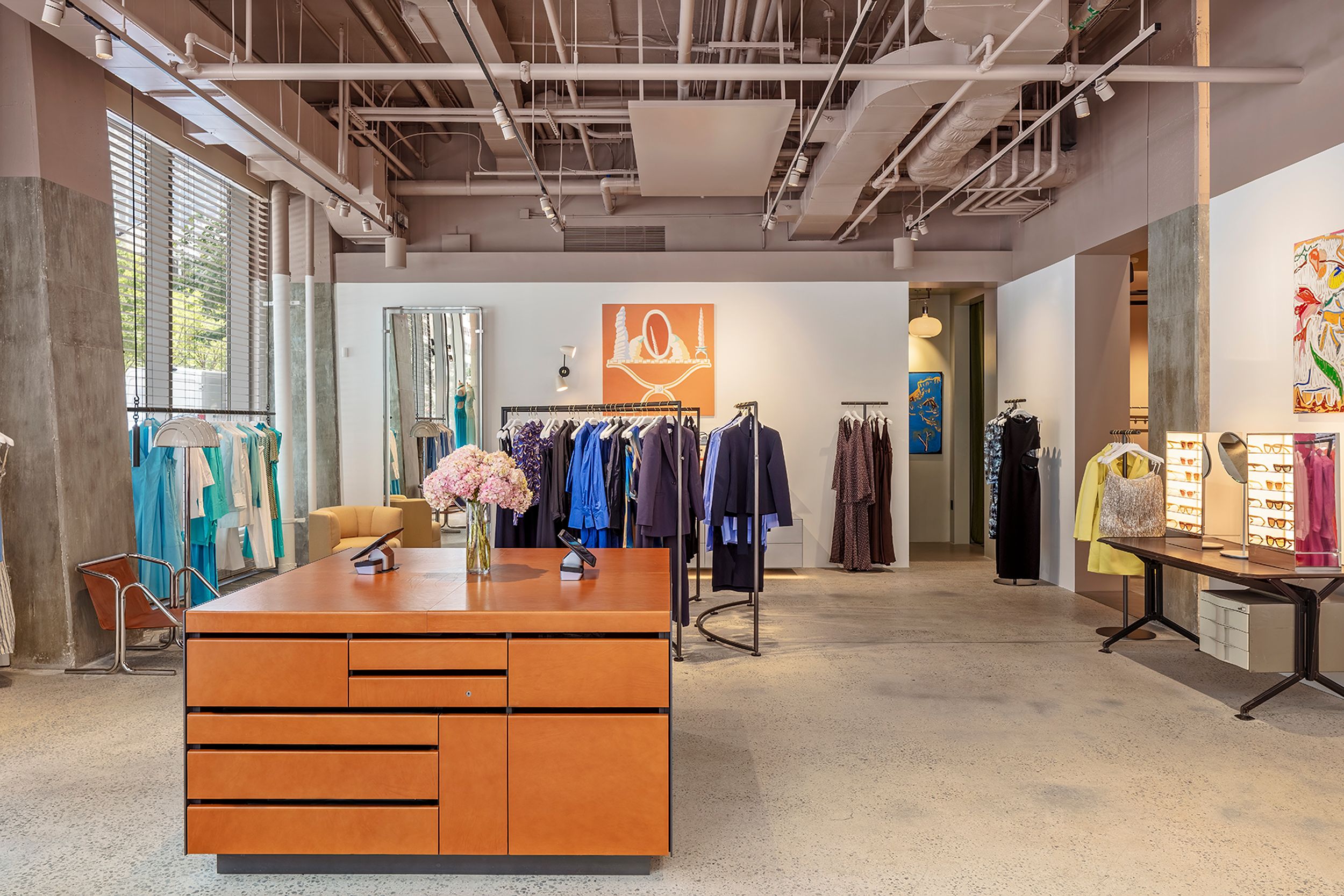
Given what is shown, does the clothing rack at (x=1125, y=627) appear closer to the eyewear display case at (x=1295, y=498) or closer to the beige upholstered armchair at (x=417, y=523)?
the eyewear display case at (x=1295, y=498)

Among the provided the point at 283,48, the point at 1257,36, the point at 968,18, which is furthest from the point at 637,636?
the point at 283,48

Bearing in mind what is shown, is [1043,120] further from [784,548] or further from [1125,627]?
[784,548]

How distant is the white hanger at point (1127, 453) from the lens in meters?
5.70

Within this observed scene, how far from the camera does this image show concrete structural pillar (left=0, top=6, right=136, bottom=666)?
4.85 m

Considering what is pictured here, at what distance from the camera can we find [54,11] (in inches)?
146

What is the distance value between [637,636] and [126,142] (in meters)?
6.30

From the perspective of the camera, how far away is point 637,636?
106 inches

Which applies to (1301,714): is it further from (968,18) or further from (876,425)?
(876,425)

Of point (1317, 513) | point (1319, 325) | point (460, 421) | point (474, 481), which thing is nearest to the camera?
point (474, 481)

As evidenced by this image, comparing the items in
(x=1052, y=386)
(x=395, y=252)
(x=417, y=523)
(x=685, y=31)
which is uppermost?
(x=685, y=31)

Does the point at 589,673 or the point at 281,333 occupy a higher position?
the point at 281,333

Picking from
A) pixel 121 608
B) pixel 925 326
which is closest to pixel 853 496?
pixel 925 326

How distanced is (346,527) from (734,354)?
13.6 ft

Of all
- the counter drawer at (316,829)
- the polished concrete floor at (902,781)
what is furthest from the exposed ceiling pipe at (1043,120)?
the counter drawer at (316,829)
